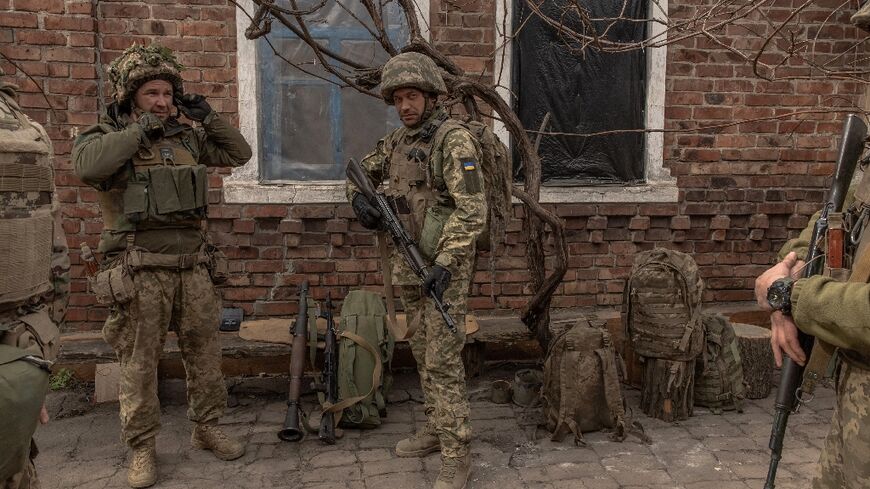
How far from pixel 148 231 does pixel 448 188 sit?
1.61 m

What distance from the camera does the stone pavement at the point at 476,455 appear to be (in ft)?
11.7

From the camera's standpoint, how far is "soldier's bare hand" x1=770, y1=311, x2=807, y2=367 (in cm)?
205

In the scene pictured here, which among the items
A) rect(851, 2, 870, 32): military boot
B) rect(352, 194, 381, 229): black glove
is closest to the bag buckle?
rect(352, 194, 381, 229): black glove

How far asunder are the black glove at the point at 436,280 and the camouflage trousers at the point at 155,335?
1.29 metres

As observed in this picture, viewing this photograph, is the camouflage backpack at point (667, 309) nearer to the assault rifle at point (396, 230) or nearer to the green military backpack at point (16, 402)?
the assault rifle at point (396, 230)

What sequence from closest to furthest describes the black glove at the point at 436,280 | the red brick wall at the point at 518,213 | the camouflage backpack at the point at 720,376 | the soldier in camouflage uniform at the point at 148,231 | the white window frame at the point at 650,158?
the black glove at the point at 436,280 < the soldier in camouflage uniform at the point at 148,231 < the camouflage backpack at the point at 720,376 < the red brick wall at the point at 518,213 < the white window frame at the point at 650,158

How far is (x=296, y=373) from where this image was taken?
408 cm

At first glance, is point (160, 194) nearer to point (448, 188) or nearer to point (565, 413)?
point (448, 188)

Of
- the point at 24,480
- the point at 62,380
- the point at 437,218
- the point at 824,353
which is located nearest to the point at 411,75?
the point at 437,218

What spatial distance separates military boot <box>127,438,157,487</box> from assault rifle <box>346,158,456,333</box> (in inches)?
67.0

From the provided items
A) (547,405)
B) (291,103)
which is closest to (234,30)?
(291,103)

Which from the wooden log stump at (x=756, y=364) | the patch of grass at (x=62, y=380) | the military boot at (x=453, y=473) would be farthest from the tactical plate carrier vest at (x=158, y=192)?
the wooden log stump at (x=756, y=364)

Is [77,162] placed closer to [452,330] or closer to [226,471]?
[226,471]

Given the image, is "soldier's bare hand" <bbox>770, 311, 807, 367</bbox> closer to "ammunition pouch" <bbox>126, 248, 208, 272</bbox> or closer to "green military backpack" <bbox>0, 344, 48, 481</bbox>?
"green military backpack" <bbox>0, 344, 48, 481</bbox>
